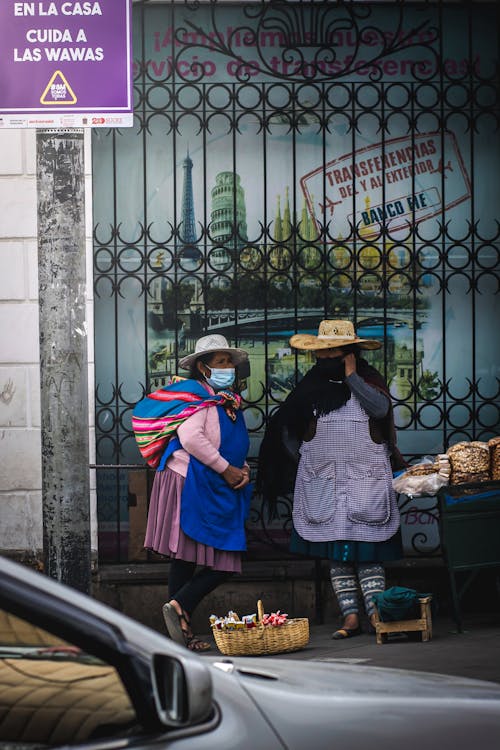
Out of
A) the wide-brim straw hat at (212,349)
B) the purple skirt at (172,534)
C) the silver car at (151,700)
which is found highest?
the wide-brim straw hat at (212,349)

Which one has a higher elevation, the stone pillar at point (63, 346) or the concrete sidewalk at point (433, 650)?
the stone pillar at point (63, 346)

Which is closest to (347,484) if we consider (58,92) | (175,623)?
(175,623)

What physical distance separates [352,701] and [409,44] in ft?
23.1

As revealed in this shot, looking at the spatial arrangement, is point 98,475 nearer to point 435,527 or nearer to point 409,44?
point 435,527

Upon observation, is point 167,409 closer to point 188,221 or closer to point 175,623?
point 175,623

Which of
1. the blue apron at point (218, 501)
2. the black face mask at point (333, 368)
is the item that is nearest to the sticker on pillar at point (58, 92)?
the blue apron at point (218, 501)

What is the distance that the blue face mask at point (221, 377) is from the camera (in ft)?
27.3

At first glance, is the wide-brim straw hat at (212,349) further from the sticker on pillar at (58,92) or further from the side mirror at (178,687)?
the side mirror at (178,687)

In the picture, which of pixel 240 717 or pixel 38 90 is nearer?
pixel 240 717

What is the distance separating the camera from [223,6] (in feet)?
30.6

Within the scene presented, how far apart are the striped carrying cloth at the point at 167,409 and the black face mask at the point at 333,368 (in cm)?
64

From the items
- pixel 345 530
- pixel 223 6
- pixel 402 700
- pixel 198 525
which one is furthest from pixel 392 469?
pixel 402 700

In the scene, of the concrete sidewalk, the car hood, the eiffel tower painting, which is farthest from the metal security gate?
the car hood

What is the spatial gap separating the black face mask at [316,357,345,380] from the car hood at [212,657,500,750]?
5202mm
